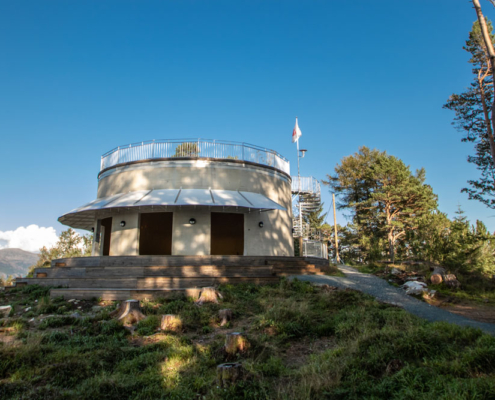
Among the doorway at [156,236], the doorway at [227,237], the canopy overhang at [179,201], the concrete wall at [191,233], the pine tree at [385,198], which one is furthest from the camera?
the pine tree at [385,198]

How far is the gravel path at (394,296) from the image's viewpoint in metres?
7.67

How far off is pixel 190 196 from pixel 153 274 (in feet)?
12.4

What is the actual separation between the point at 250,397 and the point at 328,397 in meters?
0.94

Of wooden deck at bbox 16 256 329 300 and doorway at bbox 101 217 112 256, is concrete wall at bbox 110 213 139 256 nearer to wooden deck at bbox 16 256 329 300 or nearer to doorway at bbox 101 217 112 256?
wooden deck at bbox 16 256 329 300

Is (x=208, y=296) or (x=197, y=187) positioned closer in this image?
(x=208, y=296)

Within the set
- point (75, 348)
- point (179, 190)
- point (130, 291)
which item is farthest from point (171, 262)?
point (75, 348)

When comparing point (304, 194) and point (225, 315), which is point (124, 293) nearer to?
point (225, 315)

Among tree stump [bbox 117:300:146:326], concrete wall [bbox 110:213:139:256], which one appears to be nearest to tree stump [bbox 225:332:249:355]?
tree stump [bbox 117:300:146:326]

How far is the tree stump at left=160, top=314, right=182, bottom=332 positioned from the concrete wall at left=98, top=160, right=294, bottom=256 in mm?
7252

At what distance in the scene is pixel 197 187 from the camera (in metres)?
15.6

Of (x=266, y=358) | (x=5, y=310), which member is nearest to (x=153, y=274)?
(x=5, y=310)

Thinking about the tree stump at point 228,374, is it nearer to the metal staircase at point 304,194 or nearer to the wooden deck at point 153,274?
the wooden deck at point 153,274

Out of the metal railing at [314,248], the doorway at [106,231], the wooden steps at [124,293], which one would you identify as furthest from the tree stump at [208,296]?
the doorway at [106,231]

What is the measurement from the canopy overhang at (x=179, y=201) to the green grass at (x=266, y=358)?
19.9 feet
